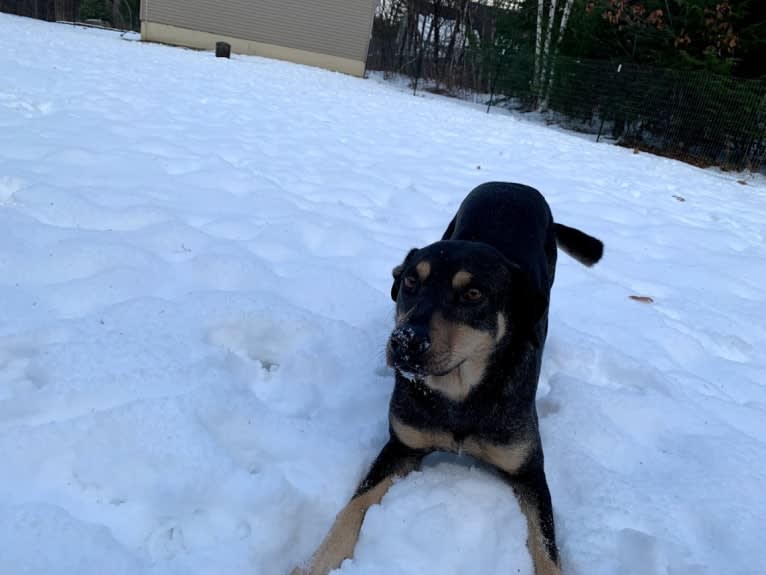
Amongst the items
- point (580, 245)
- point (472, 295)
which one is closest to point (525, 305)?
point (472, 295)

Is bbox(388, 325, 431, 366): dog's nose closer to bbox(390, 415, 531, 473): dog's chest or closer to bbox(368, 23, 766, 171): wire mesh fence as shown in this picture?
bbox(390, 415, 531, 473): dog's chest

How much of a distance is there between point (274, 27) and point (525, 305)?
22205 mm

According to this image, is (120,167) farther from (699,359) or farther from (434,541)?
(699,359)

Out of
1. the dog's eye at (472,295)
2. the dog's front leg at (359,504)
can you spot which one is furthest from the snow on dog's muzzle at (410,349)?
the dog's front leg at (359,504)

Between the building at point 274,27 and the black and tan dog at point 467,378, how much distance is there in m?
21.9

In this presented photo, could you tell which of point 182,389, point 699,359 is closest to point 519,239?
point 699,359

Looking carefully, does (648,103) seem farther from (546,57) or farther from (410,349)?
(410,349)

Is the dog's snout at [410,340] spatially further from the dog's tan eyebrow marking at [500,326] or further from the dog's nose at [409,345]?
the dog's tan eyebrow marking at [500,326]

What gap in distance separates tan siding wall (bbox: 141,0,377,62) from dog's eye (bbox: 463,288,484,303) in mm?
22103

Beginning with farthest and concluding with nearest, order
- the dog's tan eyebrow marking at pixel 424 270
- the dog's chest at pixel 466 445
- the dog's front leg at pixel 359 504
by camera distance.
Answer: the dog's tan eyebrow marking at pixel 424 270 → the dog's chest at pixel 466 445 → the dog's front leg at pixel 359 504

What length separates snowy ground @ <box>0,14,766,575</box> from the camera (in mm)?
1905

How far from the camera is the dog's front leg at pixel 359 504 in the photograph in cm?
186

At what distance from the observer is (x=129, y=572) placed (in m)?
1.63

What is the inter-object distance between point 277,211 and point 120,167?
1409 millimetres
